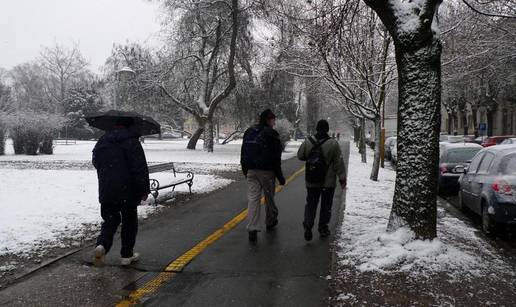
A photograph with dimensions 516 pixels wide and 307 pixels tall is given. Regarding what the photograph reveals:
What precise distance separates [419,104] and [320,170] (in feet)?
5.68

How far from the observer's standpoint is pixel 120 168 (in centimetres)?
554

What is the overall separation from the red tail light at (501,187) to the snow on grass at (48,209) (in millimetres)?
6265

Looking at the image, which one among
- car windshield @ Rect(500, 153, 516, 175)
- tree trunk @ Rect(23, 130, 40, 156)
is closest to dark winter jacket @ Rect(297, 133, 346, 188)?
car windshield @ Rect(500, 153, 516, 175)

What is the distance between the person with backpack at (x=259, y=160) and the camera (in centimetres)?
668

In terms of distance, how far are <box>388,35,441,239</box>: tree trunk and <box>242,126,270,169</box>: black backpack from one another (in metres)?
1.97

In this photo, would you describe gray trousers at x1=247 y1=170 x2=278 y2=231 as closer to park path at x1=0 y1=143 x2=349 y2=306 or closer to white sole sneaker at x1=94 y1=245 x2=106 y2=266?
park path at x1=0 y1=143 x2=349 y2=306

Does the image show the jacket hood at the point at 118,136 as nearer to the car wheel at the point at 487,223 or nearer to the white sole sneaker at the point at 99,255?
the white sole sneaker at the point at 99,255

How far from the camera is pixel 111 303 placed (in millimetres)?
4543

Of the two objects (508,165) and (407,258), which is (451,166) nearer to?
(508,165)

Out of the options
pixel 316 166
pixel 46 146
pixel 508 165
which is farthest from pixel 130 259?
pixel 46 146

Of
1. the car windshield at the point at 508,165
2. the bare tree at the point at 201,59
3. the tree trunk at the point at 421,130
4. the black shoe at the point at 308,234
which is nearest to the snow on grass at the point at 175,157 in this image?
the bare tree at the point at 201,59

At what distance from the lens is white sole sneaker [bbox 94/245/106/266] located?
5.53m

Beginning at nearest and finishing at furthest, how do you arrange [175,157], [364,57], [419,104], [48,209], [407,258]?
[407,258] < [419,104] < [48,209] < [364,57] < [175,157]

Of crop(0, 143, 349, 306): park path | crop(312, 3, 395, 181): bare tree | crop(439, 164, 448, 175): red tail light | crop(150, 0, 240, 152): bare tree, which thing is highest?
crop(150, 0, 240, 152): bare tree
